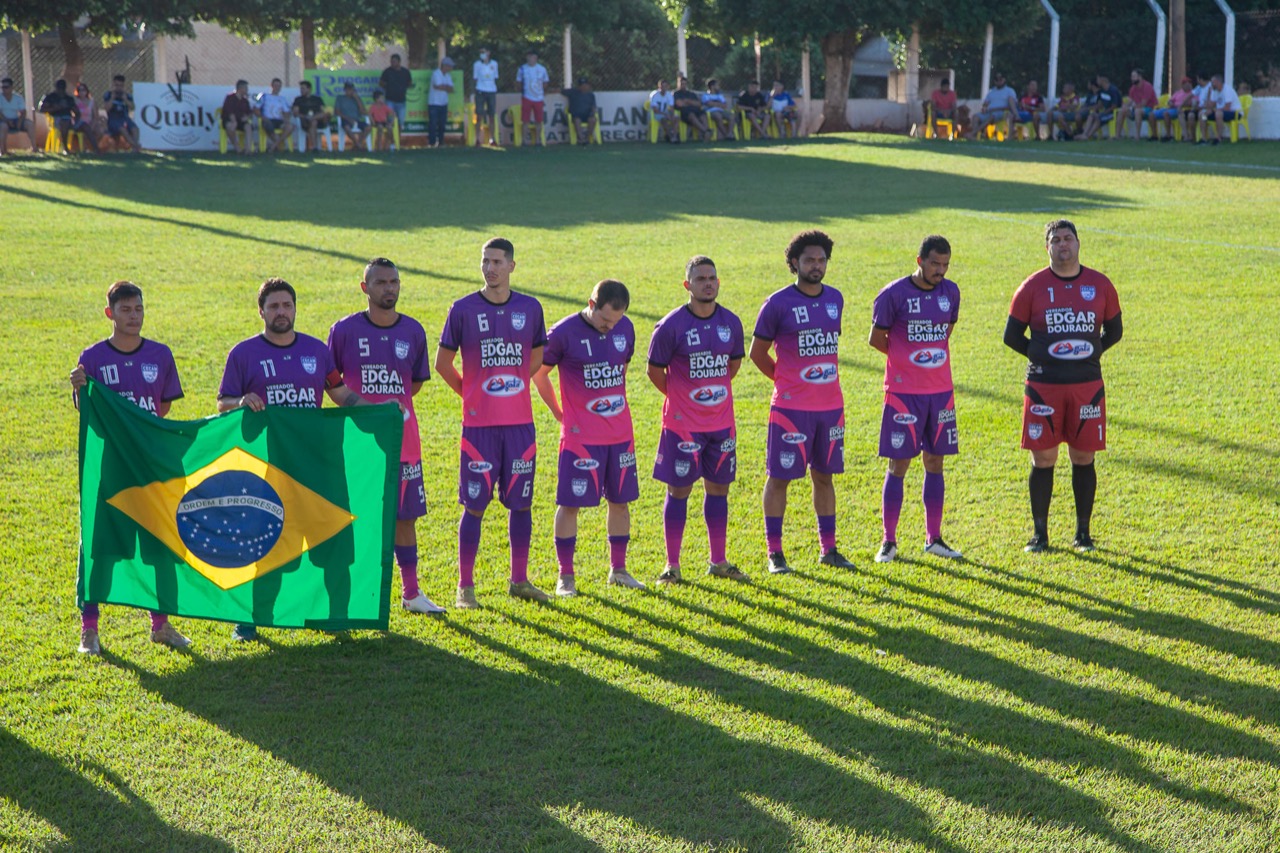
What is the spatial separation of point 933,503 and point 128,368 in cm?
478

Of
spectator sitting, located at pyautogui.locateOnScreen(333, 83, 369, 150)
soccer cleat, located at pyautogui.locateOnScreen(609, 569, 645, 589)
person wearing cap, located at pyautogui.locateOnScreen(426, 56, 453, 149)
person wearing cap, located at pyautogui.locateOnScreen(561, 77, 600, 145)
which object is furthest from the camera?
person wearing cap, located at pyautogui.locateOnScreen(561, 77, 600, 145)

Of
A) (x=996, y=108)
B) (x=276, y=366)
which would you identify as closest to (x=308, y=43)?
(x=996, y=108)

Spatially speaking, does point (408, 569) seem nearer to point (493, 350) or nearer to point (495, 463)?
point (495, 463)

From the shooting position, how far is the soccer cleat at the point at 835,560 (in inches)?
321

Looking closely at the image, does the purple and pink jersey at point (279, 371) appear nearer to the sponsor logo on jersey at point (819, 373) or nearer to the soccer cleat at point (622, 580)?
the soccer cleat at point (622, 580)

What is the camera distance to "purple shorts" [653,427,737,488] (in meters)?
7.78

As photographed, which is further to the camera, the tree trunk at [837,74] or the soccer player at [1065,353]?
the tree trunk at [837,74]

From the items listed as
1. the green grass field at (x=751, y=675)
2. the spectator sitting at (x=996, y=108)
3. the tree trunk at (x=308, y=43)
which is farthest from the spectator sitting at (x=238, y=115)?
the spectator sitting at (x=996, y=108)

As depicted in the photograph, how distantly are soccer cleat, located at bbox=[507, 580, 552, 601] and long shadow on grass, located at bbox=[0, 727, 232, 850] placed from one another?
8.61ft

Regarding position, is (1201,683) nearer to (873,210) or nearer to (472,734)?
(472,734)

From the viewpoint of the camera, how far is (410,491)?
7238mm

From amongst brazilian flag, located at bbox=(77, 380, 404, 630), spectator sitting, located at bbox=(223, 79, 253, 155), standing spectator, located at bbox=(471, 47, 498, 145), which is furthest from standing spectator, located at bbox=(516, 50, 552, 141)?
brazilian flag, located at bbox=(77, 380, 404, 630)

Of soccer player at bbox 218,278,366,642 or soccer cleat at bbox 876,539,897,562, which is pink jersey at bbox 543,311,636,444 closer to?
soccer player at bbox 218,278,366,642

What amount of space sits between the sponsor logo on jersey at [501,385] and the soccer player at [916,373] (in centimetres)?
229
